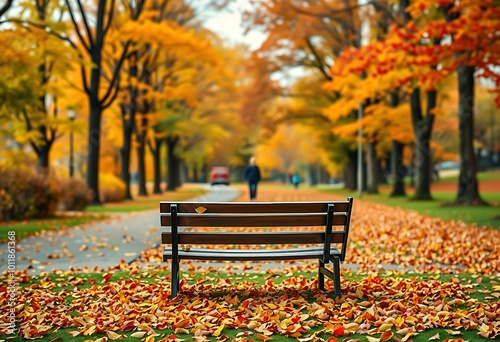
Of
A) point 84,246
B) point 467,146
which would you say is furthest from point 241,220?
point 467,146

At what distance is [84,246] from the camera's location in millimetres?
11586

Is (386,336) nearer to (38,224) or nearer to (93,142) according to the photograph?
(38,224)

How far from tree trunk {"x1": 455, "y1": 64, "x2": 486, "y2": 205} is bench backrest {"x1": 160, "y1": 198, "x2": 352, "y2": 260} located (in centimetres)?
1628

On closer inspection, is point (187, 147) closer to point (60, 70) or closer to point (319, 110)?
point (319, 110)

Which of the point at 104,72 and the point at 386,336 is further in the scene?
the point at 104,72

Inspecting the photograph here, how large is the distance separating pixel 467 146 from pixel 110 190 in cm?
1705

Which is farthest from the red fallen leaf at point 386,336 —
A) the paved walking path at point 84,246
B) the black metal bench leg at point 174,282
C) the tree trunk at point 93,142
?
the tree trunk at point 93,142

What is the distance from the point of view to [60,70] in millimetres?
21266

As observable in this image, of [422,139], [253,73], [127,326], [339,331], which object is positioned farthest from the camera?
[253,73]

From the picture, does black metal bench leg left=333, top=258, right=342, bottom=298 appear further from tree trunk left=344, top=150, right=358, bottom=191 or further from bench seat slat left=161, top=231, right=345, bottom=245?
tree trunk left=344, top=150, right=358, bottom=191

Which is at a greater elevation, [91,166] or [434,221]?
[91,166]

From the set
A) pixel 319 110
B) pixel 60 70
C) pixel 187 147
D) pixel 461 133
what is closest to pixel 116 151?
pixel 187 147

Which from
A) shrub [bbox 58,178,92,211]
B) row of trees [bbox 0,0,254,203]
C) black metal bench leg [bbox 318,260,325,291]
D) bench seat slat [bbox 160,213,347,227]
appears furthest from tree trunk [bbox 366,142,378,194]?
bench seat slat [bbox 160,213,347,227]

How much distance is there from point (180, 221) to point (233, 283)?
5.19 ft
